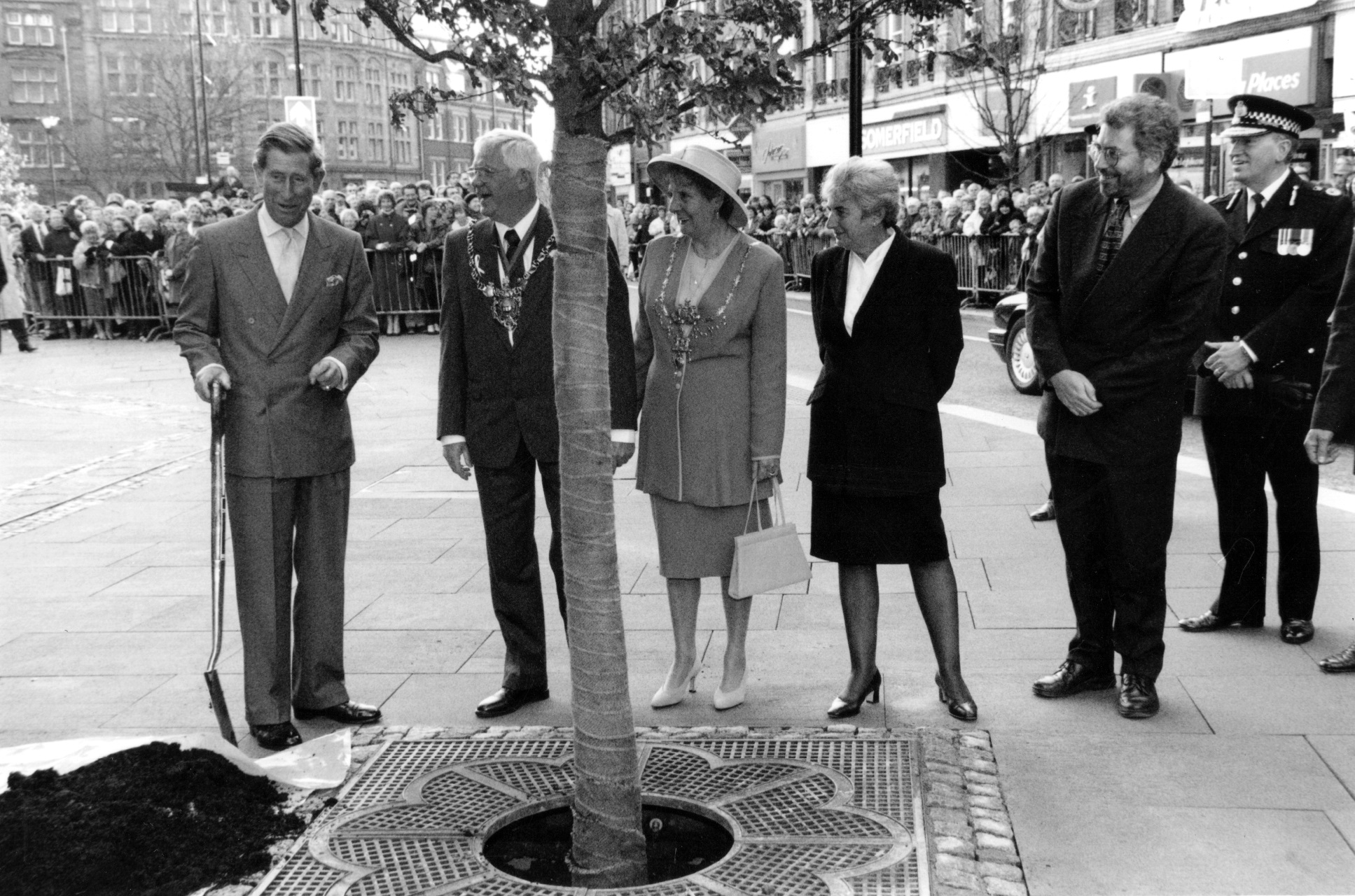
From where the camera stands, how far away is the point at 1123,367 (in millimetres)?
4777

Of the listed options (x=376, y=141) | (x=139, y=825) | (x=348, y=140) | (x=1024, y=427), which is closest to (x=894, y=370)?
(x=139, y=825)

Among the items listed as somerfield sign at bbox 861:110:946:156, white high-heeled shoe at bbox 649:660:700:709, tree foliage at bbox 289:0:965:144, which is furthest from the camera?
somerfield sign at bbox 861:110:946:156

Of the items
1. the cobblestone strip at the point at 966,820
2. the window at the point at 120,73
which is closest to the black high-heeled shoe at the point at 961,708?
the cobblestone strip at the point at 966,820

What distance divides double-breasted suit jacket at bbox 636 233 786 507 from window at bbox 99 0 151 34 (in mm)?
99412

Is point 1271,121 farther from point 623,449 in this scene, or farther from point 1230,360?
point 623,449

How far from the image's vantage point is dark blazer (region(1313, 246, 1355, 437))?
504cm

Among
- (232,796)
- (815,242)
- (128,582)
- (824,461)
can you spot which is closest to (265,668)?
(232,796)

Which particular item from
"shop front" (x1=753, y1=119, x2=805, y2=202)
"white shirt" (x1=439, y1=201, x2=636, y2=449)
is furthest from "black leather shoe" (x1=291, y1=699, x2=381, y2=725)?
"shop front" (x1=753, y1=119, x2=805, y2=202)

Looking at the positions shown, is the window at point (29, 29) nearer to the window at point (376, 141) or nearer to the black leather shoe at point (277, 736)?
the window at point (376, 141)

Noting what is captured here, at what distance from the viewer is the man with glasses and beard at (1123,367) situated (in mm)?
4711

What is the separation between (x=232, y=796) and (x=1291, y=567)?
3816mm

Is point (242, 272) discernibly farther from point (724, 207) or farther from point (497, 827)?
point (497, 827)

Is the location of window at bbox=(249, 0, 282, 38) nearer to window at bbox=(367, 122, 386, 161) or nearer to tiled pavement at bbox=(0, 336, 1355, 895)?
window at bbox=(367, 122, 386, 161)

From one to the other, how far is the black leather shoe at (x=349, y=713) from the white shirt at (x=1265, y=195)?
3618 millimetres
